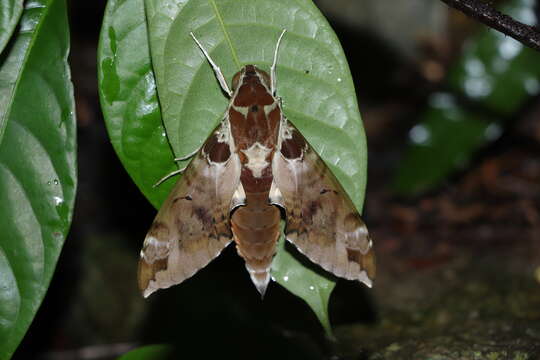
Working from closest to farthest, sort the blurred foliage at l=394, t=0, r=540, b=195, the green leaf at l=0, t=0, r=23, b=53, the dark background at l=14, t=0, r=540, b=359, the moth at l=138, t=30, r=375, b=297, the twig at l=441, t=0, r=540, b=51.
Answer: the twig at l=441, t=0, r=540, b=51, the green leaf at l=0, t=0, r=23, b=53, the moth at l=138, t=30, r=375, b=297, the dark background at l=14, t=0, r=540, b=359, the blurred foliage at l=394, t=0, r=540, b=195

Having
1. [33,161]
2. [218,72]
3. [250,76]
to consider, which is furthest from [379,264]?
[33,161]

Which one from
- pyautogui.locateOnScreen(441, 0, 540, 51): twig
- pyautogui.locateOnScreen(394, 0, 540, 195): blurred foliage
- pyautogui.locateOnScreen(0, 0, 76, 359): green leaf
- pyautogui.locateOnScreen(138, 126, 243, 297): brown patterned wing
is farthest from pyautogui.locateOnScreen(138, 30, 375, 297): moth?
pyautogui.locateOnScreen(394, 0, 540, 195): blurred foliage

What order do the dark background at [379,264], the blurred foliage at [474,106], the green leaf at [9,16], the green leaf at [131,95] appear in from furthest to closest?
1. the blurred foliage at [474,106]
2. the dark background at [379,264]
3. the green leaf at [131,95]
4. the green leaf at [9,16]

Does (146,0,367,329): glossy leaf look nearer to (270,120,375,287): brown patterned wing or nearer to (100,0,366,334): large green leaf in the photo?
(100,0,366,334): large green leaf

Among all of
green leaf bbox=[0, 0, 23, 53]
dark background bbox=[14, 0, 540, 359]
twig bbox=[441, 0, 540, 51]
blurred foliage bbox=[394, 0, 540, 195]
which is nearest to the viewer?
twig bbox=[441, 0, 540, 51]

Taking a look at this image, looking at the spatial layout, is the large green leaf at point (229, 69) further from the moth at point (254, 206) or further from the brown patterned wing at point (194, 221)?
the brown patterned wing at point (194, 221)

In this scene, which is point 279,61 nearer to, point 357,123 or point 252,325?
point 357,123

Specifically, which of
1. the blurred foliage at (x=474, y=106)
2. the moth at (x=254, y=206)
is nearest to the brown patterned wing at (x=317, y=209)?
the moth at (x=254, y=206)
